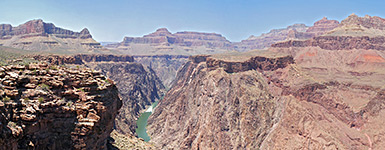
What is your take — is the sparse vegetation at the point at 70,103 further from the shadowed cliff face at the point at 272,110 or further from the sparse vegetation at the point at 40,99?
the shadowed cliff face at the point at 272,110

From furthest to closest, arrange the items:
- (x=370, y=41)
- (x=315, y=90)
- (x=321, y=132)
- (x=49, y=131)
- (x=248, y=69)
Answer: (x=370, y=41)
(x=248, y=69)
(x=315, y=90)
(x=321, y=132)
(x=49, y=131)

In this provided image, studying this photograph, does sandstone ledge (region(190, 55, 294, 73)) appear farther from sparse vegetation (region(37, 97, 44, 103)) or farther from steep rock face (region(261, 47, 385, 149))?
sparse vegetation (region(37, 97, 44, 103))

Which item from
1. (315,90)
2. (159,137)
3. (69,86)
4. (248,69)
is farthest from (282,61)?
(69,86)

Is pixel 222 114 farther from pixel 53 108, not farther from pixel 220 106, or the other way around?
pixel 53 108

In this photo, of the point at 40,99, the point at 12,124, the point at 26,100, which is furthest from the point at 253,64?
the point at 12,124

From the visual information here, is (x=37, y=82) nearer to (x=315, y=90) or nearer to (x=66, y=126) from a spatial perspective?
(x=66, y=126)

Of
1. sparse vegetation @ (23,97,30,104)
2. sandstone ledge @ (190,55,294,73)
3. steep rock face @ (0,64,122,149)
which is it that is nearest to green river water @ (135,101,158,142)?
sandstone ledge @ (190,55,294,73)

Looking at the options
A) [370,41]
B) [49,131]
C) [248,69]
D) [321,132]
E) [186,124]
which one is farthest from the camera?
[370,41]
